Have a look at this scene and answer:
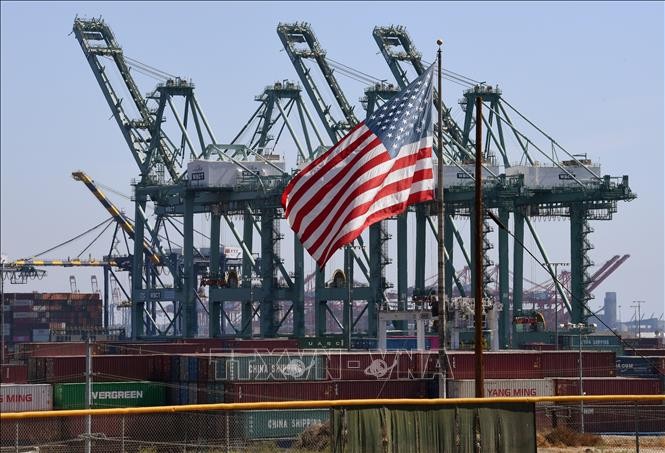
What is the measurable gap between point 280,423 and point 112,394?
27627 millimetres

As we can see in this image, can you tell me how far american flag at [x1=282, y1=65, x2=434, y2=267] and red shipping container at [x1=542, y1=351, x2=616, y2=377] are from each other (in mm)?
41747

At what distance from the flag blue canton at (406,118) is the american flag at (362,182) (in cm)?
2

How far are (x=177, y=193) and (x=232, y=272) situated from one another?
8179 mm

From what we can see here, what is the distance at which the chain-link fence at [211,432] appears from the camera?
22.1 metres

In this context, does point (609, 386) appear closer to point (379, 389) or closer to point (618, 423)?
point (379, 389)

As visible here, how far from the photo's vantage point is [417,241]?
114562mm

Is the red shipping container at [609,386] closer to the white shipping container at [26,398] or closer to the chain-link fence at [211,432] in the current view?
the white shipping container at [26,398]

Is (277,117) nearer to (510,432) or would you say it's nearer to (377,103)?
(377,103)

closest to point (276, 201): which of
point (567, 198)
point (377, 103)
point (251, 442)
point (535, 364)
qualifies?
point (377, 103)

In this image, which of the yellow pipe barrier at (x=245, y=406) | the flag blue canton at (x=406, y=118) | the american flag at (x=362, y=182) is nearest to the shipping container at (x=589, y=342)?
the flag blue canton at (x=406, y=118)

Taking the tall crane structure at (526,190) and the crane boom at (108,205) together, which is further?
the crane boom at (108,205)

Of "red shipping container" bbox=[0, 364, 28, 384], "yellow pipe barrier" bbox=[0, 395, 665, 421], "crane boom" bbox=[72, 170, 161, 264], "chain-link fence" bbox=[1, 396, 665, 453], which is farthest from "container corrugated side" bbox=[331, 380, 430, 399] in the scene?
"crane boom" bbox=[72, 170, 161, 264]

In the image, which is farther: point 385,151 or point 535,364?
point 535,364

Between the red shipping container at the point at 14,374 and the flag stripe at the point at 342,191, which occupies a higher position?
the flag stripe at the point at 342,191
